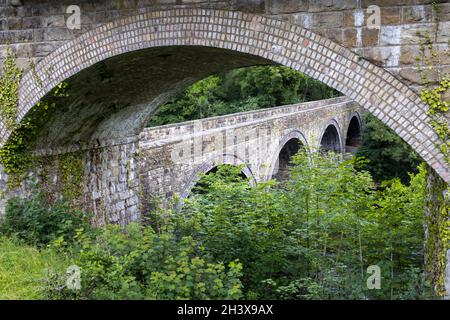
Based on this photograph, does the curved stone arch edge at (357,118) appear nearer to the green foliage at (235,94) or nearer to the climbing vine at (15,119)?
the green foliage at (235,94)

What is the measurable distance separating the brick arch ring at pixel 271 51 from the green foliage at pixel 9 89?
67 cm

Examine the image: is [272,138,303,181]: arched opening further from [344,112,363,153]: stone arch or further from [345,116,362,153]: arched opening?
[345,116,362,153]: arched opening

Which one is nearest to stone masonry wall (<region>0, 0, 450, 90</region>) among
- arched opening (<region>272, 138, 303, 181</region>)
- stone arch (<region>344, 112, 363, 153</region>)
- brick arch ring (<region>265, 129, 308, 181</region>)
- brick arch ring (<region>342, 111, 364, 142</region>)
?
brick arch ring (<region>265, 129, 308, 181</region>)

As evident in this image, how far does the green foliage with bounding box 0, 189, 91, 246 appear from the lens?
768 centimetres

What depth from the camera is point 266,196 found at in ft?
28.4

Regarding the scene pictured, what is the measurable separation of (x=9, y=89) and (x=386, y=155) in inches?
898

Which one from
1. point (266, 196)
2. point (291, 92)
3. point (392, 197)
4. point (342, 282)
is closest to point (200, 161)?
point (266, 196)

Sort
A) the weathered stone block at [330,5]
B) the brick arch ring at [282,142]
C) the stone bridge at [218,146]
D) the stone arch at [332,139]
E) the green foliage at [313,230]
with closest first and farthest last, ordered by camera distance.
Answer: the weathered stone block at [330,5], the green foliage at [313,230], the stone bridge at [218,146], the brick arch ring at [282,142], the stone arch at [332,139]

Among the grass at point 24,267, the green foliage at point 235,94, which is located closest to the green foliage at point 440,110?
the grass at point 24,267

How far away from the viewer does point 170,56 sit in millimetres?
7500

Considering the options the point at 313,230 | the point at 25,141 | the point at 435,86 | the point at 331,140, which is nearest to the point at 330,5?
the point at 435,86

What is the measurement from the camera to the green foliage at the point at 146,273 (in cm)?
520

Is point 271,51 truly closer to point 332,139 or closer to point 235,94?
point 235,94

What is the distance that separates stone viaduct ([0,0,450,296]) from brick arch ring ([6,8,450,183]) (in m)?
0.01
